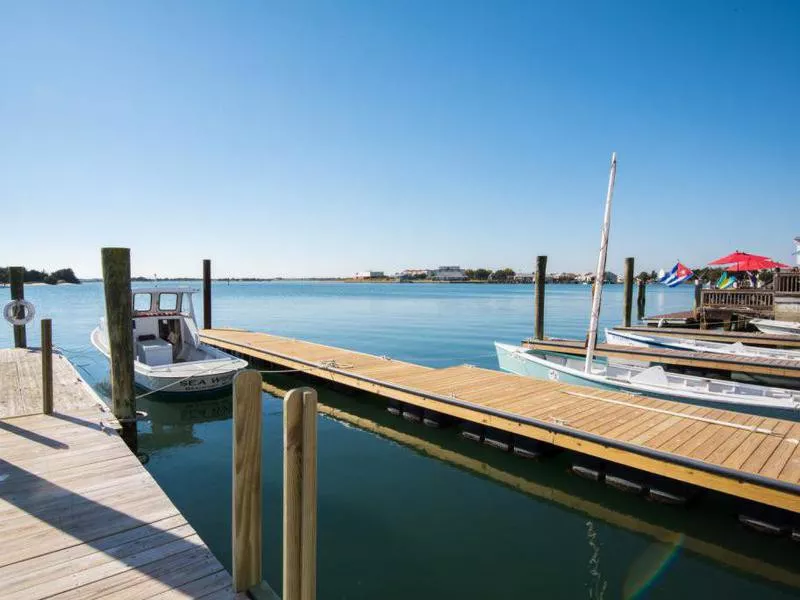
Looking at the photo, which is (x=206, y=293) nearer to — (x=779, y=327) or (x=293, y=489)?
(x=293, y=489)

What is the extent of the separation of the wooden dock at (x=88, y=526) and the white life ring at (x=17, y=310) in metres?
6.90

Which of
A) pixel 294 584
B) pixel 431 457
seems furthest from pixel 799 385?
pixel 294 584

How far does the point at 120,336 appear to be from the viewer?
7.52m

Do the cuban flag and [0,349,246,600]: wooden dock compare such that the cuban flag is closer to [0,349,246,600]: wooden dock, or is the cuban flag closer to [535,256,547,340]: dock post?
[535,256,547,340]: dock post

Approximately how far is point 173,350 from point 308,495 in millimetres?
12861

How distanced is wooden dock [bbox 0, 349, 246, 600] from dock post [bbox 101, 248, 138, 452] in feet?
2.60

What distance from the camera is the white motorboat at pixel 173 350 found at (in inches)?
443

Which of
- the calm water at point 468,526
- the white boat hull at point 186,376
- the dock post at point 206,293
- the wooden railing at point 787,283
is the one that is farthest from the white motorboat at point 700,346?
the dock post at point 206,293

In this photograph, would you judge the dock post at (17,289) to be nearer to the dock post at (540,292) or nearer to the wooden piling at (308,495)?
the wooden piling at (308,495)

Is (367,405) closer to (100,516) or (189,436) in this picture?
(189,436)

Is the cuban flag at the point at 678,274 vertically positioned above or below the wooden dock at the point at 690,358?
above

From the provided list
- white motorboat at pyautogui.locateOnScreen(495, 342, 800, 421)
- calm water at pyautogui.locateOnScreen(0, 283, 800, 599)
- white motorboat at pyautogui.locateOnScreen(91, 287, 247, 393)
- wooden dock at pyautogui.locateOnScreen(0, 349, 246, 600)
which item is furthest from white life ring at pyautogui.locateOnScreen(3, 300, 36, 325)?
white motorboat at pyautogui.locateOnScreen(495, 342, 800, 421)

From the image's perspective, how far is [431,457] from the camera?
8273 mm

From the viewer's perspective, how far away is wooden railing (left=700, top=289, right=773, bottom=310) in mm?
24688
